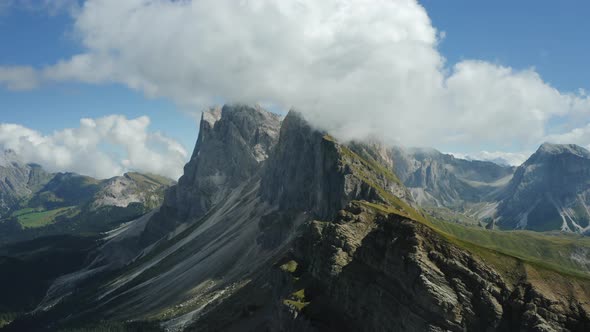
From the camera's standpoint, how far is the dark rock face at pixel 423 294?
227 feet

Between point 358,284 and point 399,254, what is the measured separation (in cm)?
1493

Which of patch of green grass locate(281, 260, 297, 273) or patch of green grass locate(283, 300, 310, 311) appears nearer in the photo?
patch of green grass locate(283, 300, 310, 311)

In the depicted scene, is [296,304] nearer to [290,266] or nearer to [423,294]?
[290,266]

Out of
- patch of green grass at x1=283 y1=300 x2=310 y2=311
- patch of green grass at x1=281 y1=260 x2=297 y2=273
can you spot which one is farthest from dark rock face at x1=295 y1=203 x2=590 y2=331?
patch of green grass at x1=281 y1=260 x2=297 y2=273

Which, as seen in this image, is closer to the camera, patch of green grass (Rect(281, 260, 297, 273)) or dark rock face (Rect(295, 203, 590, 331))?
dark rock face (Rect(295, 203, 590, 331))

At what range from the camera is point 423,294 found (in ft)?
249

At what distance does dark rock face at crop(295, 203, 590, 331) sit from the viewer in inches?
2729

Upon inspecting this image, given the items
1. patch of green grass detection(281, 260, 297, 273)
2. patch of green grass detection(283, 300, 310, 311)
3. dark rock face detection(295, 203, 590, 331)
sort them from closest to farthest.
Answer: dark rock face detection(295, 203, 590, 331) → patch of green grass detection(283, 300, 310, 311) → patch of green grass detection(281, 260, 297, 273)

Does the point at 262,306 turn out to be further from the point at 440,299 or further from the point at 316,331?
the point at 440,299

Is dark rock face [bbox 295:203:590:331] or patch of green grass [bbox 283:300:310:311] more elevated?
dark rock face [bbox 295:203:590:331]

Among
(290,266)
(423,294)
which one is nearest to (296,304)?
(290,266)

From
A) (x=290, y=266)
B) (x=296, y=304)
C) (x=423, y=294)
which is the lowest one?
(x=296, y=304)

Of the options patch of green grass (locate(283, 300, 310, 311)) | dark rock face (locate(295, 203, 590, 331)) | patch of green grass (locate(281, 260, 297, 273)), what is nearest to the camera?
dark rock face (locate(295, 203, 590, 331))

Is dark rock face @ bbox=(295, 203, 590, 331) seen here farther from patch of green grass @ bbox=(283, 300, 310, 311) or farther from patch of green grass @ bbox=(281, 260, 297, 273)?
patch of green grass @ bbox=(281, 260, 297, 273)
